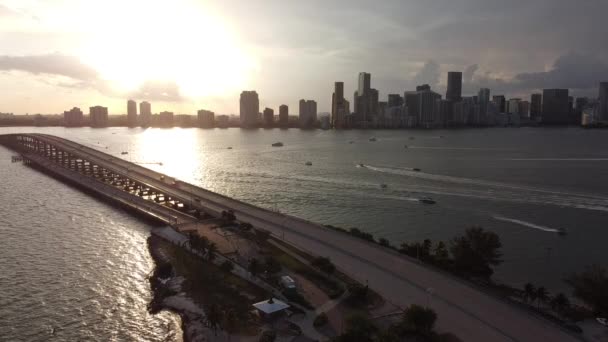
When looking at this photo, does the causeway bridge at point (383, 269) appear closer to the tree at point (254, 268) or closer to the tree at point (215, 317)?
the tree at point (254, 268)

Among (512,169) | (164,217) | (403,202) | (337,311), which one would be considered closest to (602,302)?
(337,311)

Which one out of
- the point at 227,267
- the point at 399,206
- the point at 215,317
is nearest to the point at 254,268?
the point at 227,267

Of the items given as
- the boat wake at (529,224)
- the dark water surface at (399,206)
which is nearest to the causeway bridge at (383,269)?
the dark water surface at (399,206)

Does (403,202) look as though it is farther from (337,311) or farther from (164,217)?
(337,311)

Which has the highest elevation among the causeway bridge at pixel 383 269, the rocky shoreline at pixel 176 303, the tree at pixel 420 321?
the tree at pixel 420 321

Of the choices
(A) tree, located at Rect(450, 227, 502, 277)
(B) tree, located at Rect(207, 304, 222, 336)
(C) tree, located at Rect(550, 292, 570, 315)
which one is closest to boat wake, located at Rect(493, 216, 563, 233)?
(A) tree, located at Rect(450, 227, 502, 277)

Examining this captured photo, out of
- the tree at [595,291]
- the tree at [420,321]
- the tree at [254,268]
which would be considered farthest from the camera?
the tree at [254,268]

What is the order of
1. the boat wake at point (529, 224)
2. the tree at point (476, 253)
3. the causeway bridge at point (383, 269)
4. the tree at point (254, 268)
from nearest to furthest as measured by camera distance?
the causeway bridge at point (383, 269) < the tree at point (254, 268) < the tree at point (476, 253) < the boat wake at point (529, 224)
